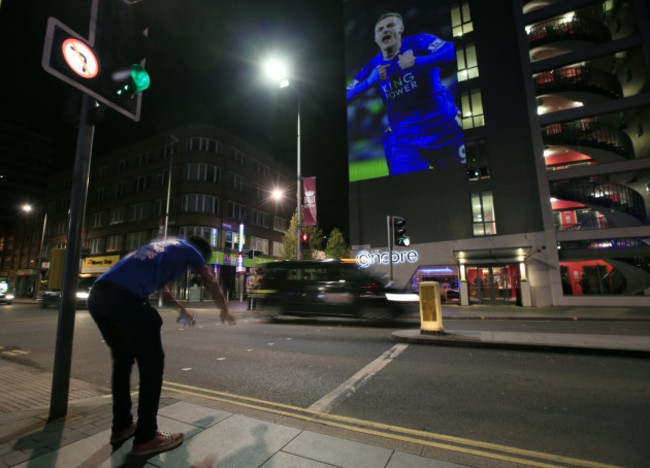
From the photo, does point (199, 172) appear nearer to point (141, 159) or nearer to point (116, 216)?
point (141, 159)

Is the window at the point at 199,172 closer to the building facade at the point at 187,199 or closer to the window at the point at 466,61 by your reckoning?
the building facade at the point at 187,199

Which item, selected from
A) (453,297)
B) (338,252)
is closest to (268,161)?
(338,252)

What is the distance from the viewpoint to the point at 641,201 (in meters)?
18.9

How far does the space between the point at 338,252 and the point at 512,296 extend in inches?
725

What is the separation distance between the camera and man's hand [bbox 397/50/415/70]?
2772cm

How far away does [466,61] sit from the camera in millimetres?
25000

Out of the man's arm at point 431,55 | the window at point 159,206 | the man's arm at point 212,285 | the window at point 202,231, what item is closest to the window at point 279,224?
the window at point 202,231

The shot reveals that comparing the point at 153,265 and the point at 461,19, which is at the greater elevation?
the point at 461,19

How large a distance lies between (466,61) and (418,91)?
4028 mm

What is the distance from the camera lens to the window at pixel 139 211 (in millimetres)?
36531

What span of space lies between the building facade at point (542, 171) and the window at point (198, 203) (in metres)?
18.0

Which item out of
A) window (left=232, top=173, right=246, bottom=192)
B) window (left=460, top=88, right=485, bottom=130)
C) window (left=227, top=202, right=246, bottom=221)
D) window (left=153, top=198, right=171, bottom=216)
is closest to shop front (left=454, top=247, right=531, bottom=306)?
window (left=460, top=88, right=485, bottom=130)

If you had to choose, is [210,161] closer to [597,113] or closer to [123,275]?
[597,113]

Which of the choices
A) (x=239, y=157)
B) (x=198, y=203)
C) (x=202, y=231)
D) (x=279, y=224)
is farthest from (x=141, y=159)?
(x=279, y=224)
